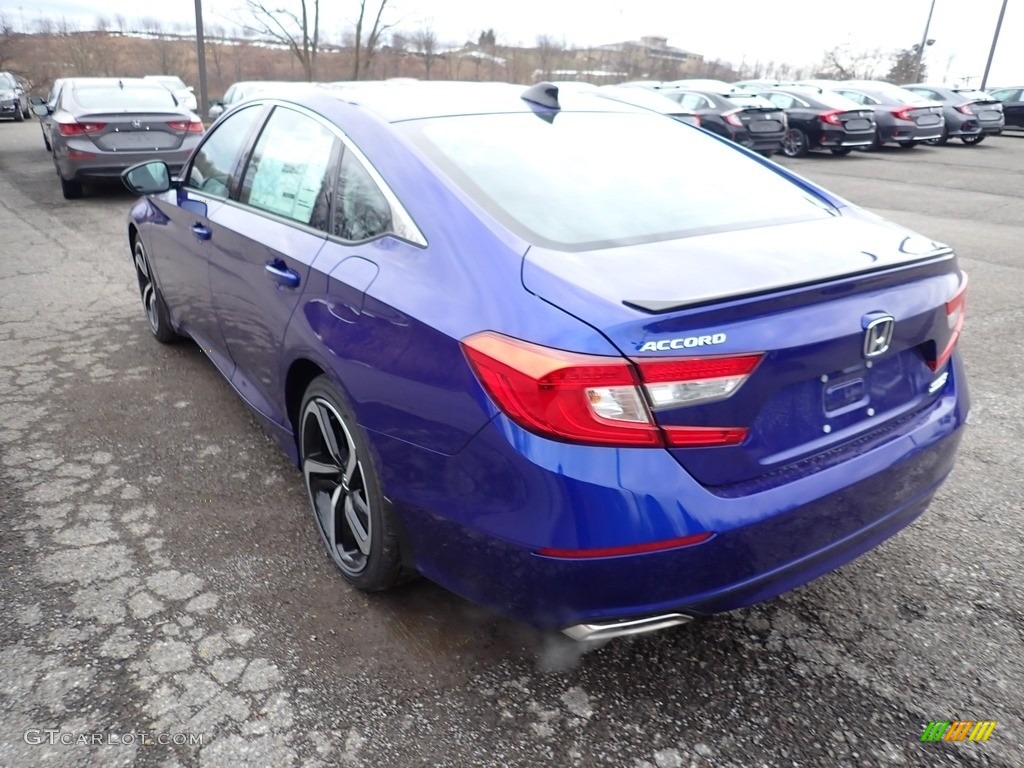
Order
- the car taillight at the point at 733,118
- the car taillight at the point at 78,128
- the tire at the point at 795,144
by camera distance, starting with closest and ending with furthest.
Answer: the car taillight at the point at 78,128, the car taillight at the point at 733,118, the tire at the point at 795,144

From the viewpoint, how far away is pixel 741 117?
15.5 metres

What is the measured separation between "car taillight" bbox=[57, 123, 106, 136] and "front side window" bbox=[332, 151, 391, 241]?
858 cm

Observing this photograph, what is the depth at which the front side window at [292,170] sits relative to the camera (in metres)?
2.73

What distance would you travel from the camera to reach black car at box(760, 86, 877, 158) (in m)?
17.0

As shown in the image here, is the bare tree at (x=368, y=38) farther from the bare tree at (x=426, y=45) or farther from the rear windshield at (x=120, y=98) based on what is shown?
the rear windshield at (x=120, y=98)

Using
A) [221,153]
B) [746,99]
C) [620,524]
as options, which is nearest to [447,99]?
[221,153]

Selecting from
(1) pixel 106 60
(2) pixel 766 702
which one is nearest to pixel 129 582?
(2) pixel 766 702

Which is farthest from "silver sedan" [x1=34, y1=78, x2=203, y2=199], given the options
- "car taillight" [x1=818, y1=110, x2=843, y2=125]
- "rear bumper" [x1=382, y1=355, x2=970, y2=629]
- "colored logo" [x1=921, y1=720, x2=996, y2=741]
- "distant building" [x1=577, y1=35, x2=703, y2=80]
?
"distant building" [x1=577, y1=35, x2=703, y2=80]

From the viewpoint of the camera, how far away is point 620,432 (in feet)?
5.68

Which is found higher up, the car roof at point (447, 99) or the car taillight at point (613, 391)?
the car roof at point (447, 99)

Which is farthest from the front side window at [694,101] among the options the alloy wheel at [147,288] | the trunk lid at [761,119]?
the alloy wheel at [147,288]

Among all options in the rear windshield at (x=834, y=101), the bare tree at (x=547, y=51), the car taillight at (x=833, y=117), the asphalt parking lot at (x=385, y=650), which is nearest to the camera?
the asphalt parking lot at (x=385, y=650)

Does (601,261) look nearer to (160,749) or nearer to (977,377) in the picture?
(160,749)

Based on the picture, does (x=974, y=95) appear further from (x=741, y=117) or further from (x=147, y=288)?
(x=147, y=288)
